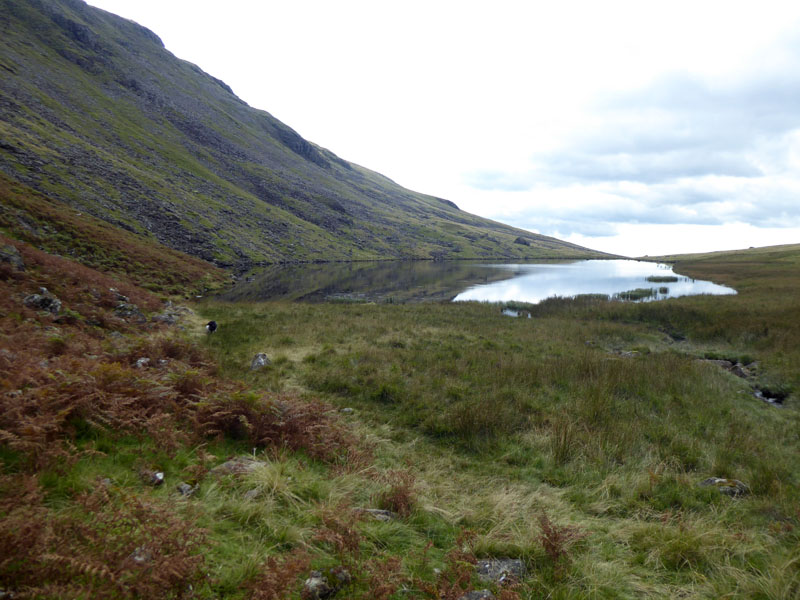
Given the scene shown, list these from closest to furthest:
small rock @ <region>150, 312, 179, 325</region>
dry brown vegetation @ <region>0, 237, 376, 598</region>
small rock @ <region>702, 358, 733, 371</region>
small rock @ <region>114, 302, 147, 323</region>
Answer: dry brown vegetation @ <region>0, 237, 376, 598</region>
small rock @ <region>114, 302, 147, 323</region>
small rock @ <region>702, 358, 733, 371</region>
small rock @ <region>150, 312, 179, 325</region>

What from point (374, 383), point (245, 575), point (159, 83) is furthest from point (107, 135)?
point (245, 575)

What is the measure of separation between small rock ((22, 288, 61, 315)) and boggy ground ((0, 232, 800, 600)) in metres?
0.37

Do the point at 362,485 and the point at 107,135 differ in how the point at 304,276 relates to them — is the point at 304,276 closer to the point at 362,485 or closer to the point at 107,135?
the point at 362,485

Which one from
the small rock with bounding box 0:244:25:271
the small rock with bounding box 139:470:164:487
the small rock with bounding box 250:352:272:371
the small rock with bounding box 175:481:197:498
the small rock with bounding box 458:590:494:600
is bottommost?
the small rock with bounding box 250:352:272:371

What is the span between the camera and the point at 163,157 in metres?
90.1

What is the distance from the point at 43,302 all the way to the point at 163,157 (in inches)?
3823

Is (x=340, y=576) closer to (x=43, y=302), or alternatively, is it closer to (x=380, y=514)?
(x=380, y=514)

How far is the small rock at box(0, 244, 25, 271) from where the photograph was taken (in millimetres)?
13547

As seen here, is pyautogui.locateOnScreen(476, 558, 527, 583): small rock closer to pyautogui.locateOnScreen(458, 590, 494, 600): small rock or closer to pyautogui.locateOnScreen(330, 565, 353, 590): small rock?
pyautogui.locateOnScreen(458, 590, 494, 600): small rock

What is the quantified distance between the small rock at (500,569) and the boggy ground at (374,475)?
121 mm

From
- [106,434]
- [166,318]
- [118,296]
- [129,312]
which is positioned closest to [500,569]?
[106,434]

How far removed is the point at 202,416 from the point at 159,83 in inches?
6769

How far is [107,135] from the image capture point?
80.1 meters

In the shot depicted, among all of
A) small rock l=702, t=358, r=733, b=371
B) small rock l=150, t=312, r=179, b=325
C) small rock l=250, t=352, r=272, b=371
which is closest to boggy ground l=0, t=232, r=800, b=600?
small rock l=250, t=352, r=272, b=371
